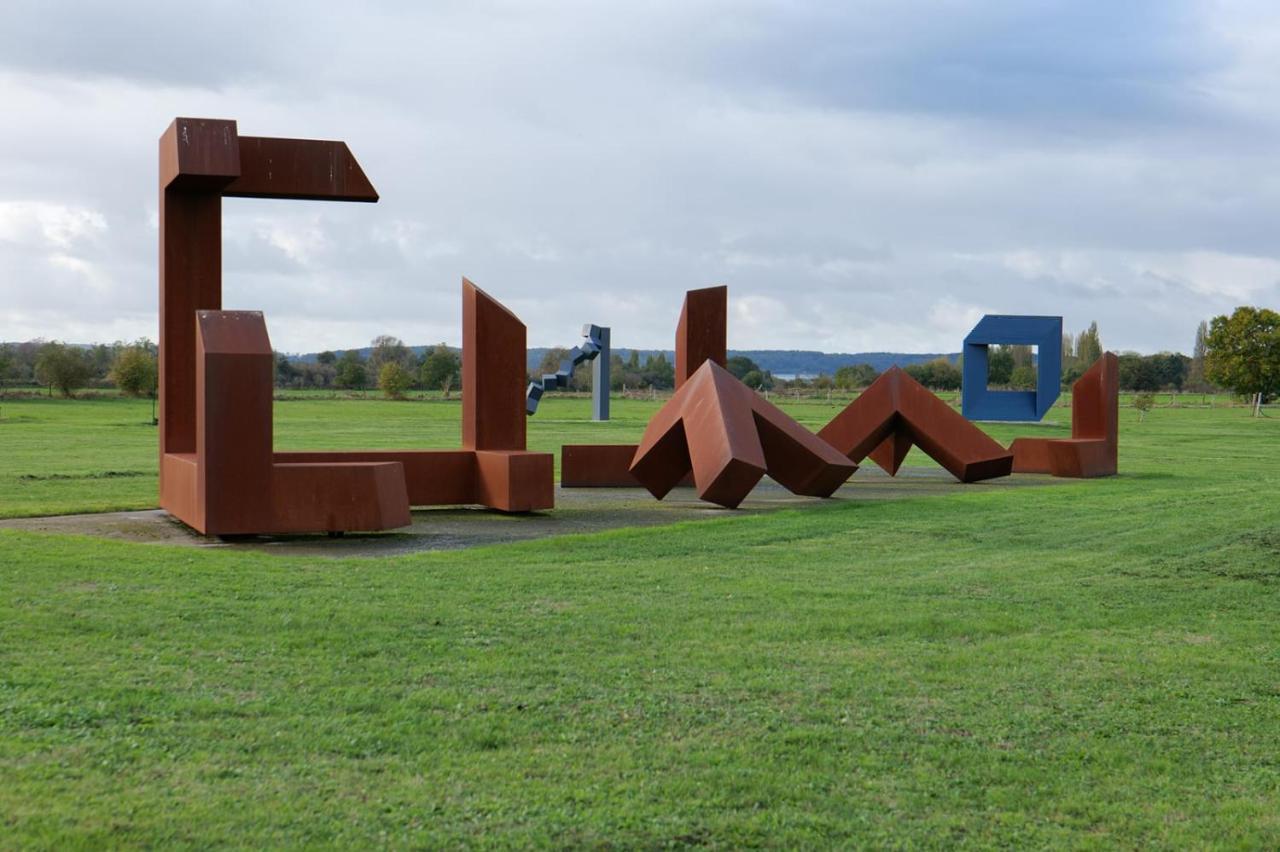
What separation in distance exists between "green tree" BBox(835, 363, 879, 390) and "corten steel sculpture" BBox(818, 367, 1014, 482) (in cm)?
7108

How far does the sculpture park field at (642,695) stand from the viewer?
4.68m

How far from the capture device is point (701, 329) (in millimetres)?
18859

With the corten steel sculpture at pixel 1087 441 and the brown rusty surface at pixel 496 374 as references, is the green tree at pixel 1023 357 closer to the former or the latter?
the corten steel sculpture at pixel 1087 441

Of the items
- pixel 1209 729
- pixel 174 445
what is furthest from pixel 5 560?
pixel 1209 729

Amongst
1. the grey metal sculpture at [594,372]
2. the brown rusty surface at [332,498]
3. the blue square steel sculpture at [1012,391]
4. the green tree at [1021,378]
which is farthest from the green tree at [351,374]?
the brown rusty surface at [332,498]

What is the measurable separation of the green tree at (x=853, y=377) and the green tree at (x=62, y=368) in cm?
4786

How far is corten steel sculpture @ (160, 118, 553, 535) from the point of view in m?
11.8

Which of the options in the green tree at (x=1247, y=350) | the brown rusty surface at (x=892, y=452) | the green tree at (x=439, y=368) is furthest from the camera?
the green tree at (x=439, y=368)

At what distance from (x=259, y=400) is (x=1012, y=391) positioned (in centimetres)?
3766

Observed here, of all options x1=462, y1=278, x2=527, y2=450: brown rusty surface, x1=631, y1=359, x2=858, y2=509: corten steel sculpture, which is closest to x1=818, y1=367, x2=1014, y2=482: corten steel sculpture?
x1=631, y1=359, x2=858, y2=509: corten steel sculpture

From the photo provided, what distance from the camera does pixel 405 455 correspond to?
49.3 feet

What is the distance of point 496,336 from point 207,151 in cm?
370

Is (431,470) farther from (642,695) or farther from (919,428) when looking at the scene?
(642,695)

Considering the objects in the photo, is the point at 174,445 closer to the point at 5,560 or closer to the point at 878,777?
the point at 5,560
